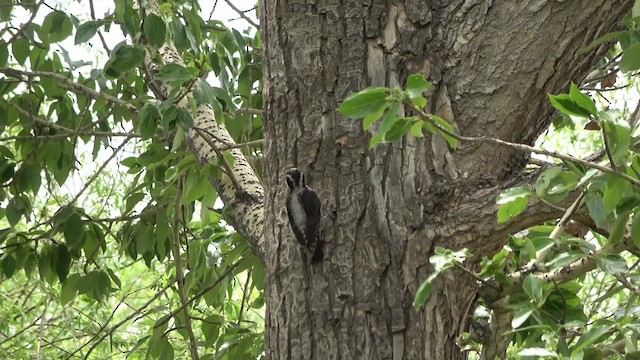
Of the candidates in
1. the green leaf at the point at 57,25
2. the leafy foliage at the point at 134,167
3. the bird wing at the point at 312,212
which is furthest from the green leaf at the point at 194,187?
the green leaf at the point at 57,25

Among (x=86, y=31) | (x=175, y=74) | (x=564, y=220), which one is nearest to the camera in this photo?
(x=564, y=220)

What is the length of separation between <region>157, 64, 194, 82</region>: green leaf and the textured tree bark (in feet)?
0.48

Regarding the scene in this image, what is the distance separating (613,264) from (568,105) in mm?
259

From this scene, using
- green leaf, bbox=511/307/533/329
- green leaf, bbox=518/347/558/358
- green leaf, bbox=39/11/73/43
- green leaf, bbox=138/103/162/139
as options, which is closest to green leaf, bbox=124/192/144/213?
green leaf, bbox=39/11/73/43

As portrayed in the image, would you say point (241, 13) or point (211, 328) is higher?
point (241, 13)

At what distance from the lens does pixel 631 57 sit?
127cm

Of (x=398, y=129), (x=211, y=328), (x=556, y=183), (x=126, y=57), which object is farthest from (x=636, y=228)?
(x=211, y=328)

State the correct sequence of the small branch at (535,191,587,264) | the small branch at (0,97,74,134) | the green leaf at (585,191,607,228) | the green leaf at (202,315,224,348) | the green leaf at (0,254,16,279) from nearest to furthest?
the green leaf at (585,191,607,228) → the small branch at (535,191,587,264) → the green leaf at (202,315,224,348) → the green leaf at (0,254,16,279) → the small branch at (0,97,74,134)

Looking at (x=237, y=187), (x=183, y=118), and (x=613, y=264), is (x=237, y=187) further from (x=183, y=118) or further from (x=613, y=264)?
(x=613, y=264)

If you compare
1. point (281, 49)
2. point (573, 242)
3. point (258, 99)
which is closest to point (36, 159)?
point (258, 99)

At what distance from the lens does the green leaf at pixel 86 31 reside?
1.87 m

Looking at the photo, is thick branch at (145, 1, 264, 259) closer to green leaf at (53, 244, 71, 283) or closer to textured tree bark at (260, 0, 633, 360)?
textured tree bark at (260, 0, 633, 360)

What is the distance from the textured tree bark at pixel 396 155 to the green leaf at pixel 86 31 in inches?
17.5

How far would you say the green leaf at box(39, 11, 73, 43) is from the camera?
Answer: 2.17 m
